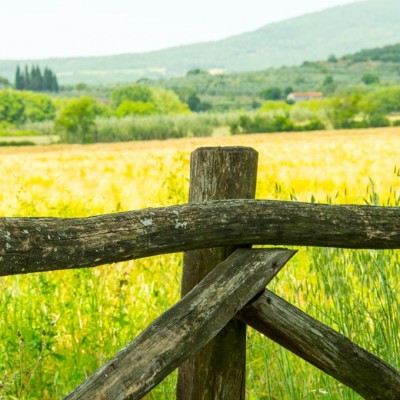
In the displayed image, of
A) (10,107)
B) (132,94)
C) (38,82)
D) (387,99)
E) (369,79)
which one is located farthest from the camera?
(38,82)

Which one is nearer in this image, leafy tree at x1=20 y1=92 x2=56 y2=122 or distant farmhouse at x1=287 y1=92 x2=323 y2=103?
leafy tree at x1=20 y1=92 x2=56 y2=122

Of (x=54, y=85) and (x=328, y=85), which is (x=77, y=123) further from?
(x=54, y=85)

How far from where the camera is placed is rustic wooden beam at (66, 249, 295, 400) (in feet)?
→ 8.00

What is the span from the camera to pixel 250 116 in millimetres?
77750

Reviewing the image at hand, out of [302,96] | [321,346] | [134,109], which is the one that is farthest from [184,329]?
[302,96]

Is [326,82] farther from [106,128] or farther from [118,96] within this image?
[106,128]

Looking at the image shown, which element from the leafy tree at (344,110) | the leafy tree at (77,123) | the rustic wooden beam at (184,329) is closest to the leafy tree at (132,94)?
the leafy tree at (77,123)

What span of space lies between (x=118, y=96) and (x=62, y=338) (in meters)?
134

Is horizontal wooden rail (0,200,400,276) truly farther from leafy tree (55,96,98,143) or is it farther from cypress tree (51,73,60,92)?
cypress tree (51,73,60,92)

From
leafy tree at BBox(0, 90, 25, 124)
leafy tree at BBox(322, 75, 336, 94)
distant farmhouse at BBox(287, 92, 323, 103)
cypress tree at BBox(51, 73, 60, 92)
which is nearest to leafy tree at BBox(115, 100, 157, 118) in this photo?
leafy tree at BBox(0, 90, 25, 124)

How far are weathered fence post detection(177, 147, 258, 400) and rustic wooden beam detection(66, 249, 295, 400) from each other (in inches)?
8.5

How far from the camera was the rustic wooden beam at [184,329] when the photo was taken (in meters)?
2.44

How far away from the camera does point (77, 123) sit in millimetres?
78375

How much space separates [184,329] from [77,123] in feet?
252
